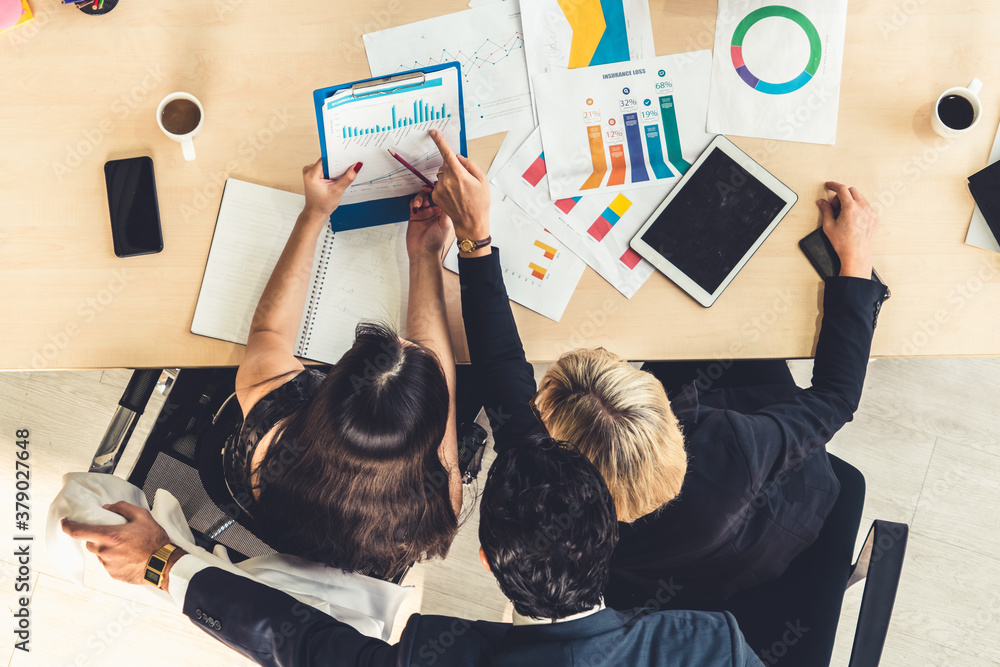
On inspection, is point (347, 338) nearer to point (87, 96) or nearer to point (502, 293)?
point (502, 293)

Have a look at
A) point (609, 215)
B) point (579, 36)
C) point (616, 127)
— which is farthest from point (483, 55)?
point (609, 215)

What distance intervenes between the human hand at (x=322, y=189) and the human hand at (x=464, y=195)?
0.52ft

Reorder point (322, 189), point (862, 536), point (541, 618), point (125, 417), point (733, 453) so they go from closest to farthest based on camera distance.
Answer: point (541, 618) < point (733, 453) < point (322, 189) < point (125, 417) < point (862, 536)

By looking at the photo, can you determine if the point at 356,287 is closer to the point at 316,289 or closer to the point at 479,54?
the point at 316,289

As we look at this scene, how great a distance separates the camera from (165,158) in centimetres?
120

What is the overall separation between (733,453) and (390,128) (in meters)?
0.79

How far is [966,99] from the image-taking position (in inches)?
46.1

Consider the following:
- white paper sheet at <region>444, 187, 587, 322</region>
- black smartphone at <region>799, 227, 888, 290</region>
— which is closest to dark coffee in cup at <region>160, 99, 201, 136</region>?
white paper sheet at <region>444, 187, 587, 322</region>

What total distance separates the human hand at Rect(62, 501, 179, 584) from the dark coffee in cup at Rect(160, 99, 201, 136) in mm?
736

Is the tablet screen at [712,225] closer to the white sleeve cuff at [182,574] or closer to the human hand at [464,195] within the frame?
the human hand at [464,195]

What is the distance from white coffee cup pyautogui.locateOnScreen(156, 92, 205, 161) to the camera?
3.80 feet

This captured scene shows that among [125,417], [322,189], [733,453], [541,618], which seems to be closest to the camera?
[541,618]

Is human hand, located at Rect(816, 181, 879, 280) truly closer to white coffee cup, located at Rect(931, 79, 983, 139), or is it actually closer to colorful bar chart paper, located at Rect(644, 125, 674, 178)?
white coffee cup, located at Rect(931, 79, 983, 139)

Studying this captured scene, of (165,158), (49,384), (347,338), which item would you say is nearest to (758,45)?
(347,338)
